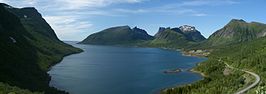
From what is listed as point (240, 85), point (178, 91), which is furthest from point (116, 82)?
point (240, 85)

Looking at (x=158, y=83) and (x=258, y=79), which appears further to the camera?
(x=158, y=83)

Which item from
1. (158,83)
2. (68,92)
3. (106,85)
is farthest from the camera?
(158,83)

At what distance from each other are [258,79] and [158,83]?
49129mm

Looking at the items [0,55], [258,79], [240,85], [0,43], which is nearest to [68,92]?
[0,55]

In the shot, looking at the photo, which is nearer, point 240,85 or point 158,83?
point 240,85

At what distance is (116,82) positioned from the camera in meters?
192

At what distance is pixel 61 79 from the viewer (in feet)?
646

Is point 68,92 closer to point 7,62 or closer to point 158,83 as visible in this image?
point 7,62

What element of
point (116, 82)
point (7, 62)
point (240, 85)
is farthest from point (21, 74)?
point (240, 85)

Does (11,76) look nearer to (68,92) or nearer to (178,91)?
(68,92)

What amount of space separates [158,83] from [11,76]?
238ft

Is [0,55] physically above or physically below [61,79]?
above

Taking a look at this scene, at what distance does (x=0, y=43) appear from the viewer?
18538cm

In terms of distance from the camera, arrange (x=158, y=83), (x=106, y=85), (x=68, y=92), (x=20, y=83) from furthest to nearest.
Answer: (x=158, y=83) → (x=106, y=85) → (x=68, y=92) → (x=20, y=83)
